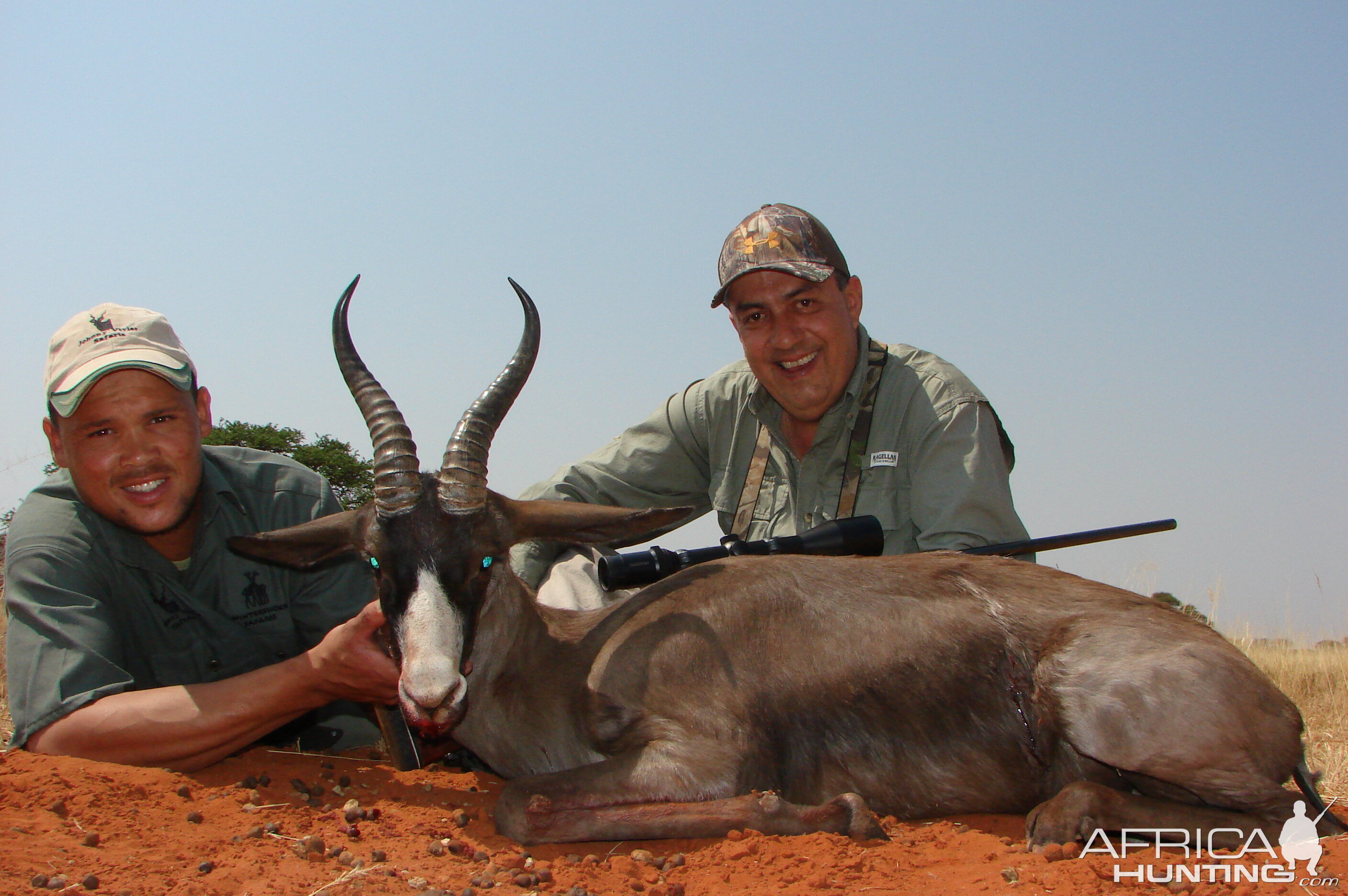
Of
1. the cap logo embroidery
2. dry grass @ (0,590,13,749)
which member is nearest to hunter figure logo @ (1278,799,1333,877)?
the cap logo embroidery

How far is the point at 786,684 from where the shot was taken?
4.79 m

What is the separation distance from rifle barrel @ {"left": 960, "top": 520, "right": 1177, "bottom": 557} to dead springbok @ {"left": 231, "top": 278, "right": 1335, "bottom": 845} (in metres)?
0.82

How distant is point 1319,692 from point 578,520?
8437mm

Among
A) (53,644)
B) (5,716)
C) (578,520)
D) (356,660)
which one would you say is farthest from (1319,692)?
(5,716)

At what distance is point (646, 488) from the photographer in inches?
315

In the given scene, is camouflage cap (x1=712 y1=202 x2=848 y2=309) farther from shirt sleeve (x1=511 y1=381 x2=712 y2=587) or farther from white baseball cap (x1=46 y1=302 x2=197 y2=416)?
white baseball cap (x1=46 y1=302 x2=197 y2=416)

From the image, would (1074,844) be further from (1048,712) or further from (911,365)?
(911,365)

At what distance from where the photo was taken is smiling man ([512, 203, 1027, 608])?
21.3 ft

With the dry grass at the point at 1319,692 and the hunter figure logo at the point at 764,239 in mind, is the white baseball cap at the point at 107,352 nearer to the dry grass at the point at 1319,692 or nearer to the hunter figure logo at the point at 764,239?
the hunter figure logo at the point at 764,239

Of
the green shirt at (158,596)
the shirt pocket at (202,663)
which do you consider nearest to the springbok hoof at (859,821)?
the green shirt at (158,596)

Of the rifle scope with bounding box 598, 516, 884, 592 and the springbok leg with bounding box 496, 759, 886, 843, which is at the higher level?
the rifle scope with bounding box 598, 516, 884, 592

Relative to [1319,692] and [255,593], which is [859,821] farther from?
[1319,692]

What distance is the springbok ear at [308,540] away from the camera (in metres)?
5.31

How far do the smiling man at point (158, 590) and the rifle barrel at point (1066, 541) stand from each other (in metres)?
3.29
